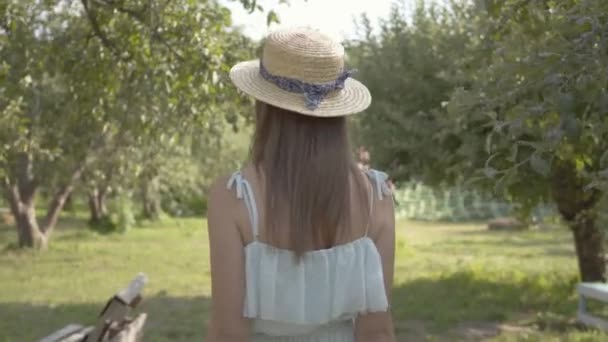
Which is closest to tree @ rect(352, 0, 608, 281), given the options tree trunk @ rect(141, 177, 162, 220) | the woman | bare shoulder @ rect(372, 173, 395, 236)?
bare shoulder @ rect(372, 173, 395, 236)

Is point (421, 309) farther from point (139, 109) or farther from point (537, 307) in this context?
point (139, 109)

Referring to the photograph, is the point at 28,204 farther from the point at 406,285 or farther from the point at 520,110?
the point at 520,110

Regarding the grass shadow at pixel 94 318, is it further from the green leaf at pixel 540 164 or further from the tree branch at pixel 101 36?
the green leaf at pixel 540 164

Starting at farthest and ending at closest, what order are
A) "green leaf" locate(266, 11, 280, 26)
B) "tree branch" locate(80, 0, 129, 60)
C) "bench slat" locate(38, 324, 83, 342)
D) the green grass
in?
the green grass, "tree branch" locate(80, 0, 129, 60), "green leaf" locate(266, 11, 280, 26), "bench slat" locate(38, 324, 83, 342)

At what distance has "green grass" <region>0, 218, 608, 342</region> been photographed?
35.9ft

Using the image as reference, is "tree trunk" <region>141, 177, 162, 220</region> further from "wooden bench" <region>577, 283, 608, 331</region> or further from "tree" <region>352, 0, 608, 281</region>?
"wooden bench" <region>577, 283, 608, 331</region>

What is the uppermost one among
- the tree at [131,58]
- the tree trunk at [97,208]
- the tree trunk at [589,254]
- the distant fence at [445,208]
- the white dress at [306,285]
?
the white dress at [306,285]

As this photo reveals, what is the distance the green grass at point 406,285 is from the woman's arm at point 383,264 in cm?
649

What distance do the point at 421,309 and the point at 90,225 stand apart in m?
19.4

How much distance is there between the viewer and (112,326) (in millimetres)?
6559

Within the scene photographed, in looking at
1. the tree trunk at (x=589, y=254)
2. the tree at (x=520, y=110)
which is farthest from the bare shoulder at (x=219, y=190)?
the tree trunk at (x=589, y=254)

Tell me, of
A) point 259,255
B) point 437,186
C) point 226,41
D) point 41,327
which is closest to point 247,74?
point 259,255

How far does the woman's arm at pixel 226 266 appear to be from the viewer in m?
2.37

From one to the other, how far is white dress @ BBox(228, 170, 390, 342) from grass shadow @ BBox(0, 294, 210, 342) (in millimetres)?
7913
